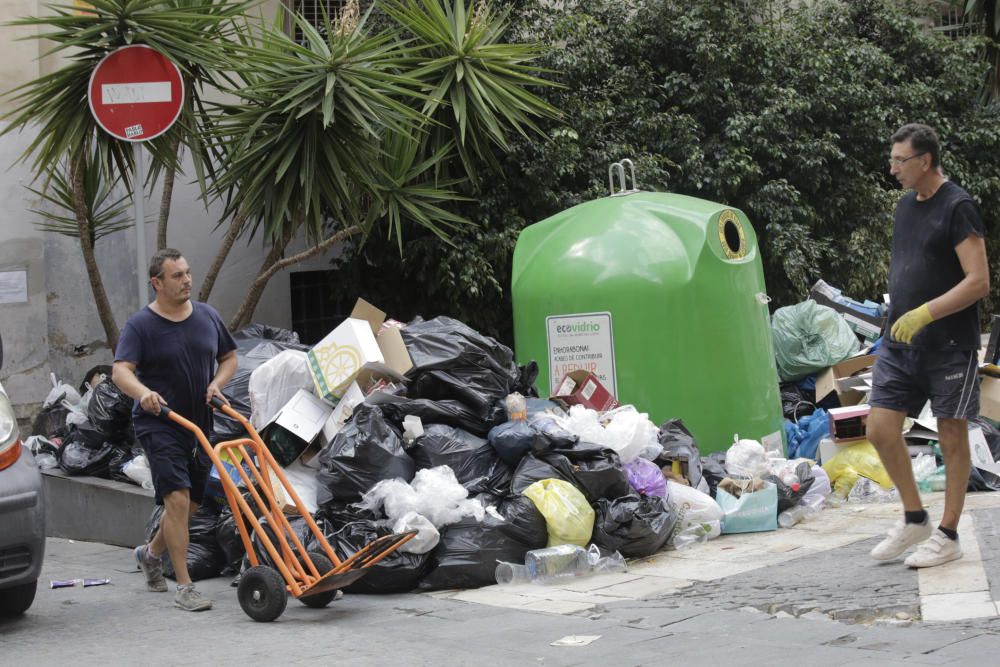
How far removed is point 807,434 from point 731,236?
4.77ft

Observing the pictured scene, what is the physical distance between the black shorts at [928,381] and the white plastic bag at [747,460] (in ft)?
6.21

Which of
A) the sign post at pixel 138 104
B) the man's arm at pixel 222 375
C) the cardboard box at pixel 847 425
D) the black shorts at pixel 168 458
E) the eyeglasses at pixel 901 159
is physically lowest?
the cardboard box at pixel 847 425

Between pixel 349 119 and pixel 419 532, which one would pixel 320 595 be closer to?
pixel 419 532

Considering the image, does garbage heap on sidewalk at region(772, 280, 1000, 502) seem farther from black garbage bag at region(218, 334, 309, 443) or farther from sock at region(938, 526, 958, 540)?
black garbage bag at region(218, 334, 309, 443)

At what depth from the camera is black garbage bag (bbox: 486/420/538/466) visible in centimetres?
584

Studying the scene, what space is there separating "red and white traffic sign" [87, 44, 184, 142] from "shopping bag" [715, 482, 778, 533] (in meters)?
3.58

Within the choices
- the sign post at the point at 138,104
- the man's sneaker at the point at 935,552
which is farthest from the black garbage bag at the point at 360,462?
the man's sneaker at the point at 935,552

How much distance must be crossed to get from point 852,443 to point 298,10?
6.95 meters

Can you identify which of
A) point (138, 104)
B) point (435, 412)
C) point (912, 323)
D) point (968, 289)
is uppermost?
point (138, 104)

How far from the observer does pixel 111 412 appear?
6918 millimetres

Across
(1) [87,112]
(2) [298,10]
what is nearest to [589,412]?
(1) [87,112]

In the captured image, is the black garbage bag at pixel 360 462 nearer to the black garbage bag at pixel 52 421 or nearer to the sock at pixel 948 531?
the sock at pixel 948 531

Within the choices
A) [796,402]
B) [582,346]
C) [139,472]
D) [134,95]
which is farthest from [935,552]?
[134,95]

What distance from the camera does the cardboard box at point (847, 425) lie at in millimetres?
7094
